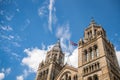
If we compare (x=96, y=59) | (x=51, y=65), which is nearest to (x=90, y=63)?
(x=96, y=59)

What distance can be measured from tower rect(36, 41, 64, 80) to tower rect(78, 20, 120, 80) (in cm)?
1072

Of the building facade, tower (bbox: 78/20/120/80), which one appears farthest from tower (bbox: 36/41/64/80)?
tower (bbox: 78/20/120/80)

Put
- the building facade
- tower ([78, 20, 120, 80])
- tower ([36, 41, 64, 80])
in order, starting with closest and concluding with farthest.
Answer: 1. tower ([78, 20, 120, 80])
2. the building facade
3. tower ([36, 41, 64, 80])

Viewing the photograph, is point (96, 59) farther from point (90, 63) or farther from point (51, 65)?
point (51, 65)

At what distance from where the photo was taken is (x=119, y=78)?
34562mm

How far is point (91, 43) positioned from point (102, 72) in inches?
387

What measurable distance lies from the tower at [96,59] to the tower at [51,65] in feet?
35.2

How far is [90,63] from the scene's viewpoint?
35.3m

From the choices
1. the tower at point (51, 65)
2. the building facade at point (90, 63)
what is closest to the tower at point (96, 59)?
the building facade at point (90, 63)

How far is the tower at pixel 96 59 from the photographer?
31922mm

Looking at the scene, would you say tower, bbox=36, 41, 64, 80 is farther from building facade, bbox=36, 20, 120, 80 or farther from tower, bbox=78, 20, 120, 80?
tower, bbox=78, 20, 120, 80

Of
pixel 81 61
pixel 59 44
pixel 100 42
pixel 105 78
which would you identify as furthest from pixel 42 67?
pixel 105 78

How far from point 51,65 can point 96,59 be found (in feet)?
53.9

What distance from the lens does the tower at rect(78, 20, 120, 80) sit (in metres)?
31.9
